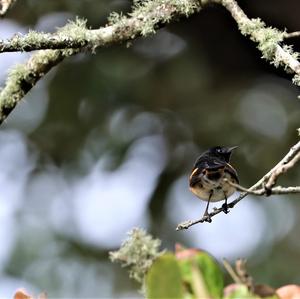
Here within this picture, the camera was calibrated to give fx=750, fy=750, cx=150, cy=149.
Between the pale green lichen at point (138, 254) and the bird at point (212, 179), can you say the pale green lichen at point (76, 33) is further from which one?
the pale green lichen at point (138, 254)

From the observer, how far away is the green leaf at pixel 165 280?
0.83 metres

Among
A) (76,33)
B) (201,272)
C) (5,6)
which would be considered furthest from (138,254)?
(5,6)

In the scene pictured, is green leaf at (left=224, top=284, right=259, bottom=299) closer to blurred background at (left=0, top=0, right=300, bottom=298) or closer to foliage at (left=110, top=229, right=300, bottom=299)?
foliage at (left=110, top=229, right=300, bottom=299)

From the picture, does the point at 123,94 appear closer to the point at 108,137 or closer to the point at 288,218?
the point at 108,137

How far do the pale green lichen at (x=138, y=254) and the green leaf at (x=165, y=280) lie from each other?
149 mm

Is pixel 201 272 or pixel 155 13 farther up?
pixel 155 13

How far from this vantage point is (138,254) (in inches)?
39.4

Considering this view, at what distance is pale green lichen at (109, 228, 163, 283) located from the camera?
0.99 metres

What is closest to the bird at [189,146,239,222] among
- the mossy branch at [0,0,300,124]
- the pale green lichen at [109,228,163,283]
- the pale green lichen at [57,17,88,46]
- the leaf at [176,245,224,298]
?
the mossy branch at [0,0,300,124]

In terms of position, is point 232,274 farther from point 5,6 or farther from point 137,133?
point 137,133

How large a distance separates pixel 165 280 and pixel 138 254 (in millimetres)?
166

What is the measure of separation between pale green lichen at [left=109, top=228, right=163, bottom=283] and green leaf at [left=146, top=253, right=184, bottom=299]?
0.15 meters

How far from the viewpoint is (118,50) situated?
495cm

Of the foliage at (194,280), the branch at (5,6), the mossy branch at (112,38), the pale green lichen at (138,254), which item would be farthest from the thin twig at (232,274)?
the branch at (5,6)
